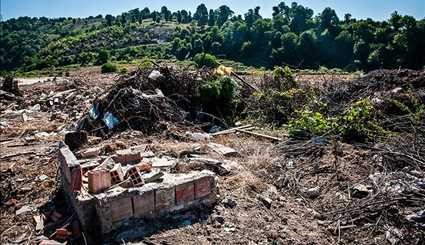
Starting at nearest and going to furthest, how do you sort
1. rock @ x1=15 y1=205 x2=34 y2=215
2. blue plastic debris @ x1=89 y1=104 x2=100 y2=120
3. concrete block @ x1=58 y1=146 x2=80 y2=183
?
concrete block @ x1=58 y1=146 x2=80 y2=183
rock @ x1=15 y1=205 x2=34 y2=215
blue plastic debris @ x1=89 y1=104 x2=100 y2=120

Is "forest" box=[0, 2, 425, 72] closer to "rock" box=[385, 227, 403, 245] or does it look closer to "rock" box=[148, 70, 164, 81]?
"rock" box=[148, 70, 164, 81]

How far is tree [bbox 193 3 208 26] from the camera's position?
97.6 meters

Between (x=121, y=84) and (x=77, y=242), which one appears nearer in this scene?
(x=77, y=242)

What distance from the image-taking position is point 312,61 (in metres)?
49.0

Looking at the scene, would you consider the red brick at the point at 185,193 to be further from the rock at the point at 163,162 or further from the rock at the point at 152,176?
the rock at the point at 163,162

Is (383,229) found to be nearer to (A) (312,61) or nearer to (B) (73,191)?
(B) (73,191)

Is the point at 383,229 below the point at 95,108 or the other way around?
below

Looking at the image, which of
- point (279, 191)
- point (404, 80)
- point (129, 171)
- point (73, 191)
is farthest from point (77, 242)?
point (404, 80)

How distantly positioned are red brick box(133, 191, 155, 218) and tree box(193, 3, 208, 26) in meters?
94.0

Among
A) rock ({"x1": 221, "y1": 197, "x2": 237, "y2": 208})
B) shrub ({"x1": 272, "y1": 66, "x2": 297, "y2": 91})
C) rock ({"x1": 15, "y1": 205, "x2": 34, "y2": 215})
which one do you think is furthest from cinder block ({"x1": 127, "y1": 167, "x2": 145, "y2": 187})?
shrub ({"x1": 272, "y1": 66, "x2": 297, "y2": 91})

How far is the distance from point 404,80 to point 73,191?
10363mm

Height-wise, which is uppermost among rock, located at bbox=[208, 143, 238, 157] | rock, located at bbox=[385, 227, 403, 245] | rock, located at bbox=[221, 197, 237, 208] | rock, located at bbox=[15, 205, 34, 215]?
rock, located at bbox=[208, 143, 238, 157]

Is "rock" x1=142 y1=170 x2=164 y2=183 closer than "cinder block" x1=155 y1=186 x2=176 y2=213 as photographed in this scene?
No

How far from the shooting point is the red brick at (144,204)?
14.5 ft
